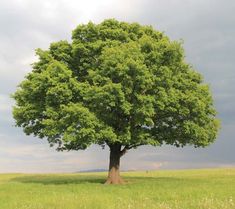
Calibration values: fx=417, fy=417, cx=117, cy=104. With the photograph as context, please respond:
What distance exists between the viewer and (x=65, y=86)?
46406mm

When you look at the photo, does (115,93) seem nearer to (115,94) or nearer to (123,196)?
(115,94)

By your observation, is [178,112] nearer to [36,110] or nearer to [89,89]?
[89,89]

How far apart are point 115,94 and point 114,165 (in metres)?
12.4

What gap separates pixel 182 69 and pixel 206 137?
9182 millimetres

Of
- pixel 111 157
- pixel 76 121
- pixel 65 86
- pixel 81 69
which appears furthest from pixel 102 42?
pixel 111 157

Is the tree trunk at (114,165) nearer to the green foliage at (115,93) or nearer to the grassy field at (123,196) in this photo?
the green foliage at (115,93)

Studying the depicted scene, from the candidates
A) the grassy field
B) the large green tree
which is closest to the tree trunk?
the large green tree

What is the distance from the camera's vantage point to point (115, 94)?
43719mm

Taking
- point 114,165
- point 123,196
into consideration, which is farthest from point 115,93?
point 123,196

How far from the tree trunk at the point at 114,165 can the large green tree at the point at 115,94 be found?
131 mm

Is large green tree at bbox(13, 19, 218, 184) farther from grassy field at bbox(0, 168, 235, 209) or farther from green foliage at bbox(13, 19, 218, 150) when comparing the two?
grassy field at bbox(0, 168, 235, 209)

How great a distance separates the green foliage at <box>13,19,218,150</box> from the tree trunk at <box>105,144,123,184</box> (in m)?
1.59

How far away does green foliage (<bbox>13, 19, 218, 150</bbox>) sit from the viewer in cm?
4447

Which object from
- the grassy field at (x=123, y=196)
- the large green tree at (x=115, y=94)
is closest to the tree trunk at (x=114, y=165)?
the large green tree at (x=115, y=94)
